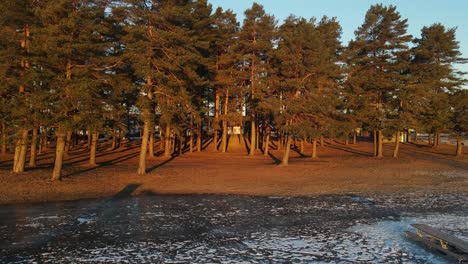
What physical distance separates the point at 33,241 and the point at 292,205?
954cm

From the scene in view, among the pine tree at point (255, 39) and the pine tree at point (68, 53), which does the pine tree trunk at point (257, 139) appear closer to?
the pine tree at point (255, 39)

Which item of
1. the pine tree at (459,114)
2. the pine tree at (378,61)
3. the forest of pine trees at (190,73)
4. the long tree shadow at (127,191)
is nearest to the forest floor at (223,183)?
the long tree shadow at (127,191)

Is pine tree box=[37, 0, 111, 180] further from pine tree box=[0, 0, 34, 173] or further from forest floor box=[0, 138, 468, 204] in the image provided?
forest floor box=[0, 138, 468, 204]

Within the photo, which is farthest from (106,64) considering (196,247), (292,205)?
(196,247)

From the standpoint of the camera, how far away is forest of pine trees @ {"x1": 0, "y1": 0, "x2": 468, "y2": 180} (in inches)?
836

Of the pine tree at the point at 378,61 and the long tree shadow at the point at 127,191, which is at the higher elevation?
the pine tree at the point at 378,61

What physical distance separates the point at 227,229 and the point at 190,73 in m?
18.6

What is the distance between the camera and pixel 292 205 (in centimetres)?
1667

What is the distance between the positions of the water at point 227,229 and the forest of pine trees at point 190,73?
724 centimetres

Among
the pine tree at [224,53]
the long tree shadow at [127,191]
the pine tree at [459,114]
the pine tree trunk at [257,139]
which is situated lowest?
the long tree shadow at [127,191]

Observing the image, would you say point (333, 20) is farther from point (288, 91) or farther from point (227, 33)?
point (288, 91)

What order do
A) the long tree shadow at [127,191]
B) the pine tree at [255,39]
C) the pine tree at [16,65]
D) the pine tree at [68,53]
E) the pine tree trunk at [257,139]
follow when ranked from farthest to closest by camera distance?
the pine tree trunk at [257,139], the pine tree at [255,39], the pine tree at [16,65], the pine tree at [68,53], the long tree shadow at [127,191]

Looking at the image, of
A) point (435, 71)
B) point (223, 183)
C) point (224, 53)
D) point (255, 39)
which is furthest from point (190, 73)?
point (435, 71)

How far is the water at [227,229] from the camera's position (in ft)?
31.0
